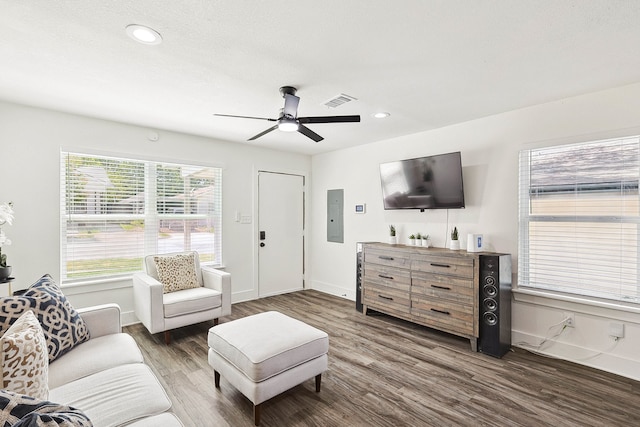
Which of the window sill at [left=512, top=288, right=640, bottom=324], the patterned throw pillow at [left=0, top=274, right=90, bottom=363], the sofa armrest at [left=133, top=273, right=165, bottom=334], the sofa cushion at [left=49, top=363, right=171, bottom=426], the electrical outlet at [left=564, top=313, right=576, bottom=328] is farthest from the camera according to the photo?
the sofa armrest at [left=133, top=273, right=165, bottom=334]

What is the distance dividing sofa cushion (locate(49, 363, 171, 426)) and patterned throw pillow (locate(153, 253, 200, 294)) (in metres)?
1.88

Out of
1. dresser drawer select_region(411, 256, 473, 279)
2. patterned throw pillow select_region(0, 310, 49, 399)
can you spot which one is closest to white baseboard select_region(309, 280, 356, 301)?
dresser drawer select_region(411, 256, 473, 279)

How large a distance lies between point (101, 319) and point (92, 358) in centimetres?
47

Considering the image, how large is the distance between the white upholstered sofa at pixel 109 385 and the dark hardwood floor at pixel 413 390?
59 centimetres

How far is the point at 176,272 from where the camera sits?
3619mm

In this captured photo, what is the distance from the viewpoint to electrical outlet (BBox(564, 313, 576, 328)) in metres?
2.84

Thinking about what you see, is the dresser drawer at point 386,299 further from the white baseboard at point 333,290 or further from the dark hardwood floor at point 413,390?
the white baseboard at point 333,290

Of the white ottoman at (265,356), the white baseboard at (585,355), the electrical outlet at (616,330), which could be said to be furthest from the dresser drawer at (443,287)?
the white ottoman at (265,356)

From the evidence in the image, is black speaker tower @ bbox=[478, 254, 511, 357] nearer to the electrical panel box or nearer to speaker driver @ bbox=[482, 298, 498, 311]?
speaker driver @ bbox=[482, 298, 498, 311]

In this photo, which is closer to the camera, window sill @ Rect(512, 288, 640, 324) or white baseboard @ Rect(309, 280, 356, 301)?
window sill @ Rect(512, 288, 640, 324)

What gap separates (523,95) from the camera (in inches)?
111

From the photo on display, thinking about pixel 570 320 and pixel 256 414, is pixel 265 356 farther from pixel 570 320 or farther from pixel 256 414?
pixel 570 320

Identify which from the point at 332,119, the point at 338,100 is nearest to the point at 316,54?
the point at 332,119

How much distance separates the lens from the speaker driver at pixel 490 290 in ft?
9.63
